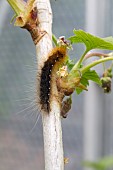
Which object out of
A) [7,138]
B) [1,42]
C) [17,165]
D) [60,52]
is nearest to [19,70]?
[1,42]

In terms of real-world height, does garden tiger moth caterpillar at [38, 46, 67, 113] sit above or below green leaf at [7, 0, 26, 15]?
below

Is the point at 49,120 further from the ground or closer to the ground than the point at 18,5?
closer to the ground

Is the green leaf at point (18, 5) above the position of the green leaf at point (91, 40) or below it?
above

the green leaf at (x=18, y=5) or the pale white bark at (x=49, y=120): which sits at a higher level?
the green leaf at (x=18, y=5)
